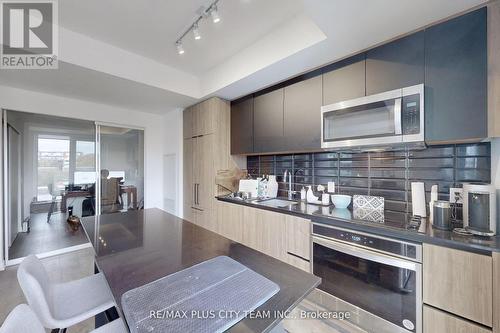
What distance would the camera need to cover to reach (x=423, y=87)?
148 centimetres

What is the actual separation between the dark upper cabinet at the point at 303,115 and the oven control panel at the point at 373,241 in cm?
83

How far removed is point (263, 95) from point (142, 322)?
8.21ft

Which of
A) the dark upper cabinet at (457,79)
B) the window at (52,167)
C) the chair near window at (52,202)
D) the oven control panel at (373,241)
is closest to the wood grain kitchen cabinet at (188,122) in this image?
the window at (52,167)

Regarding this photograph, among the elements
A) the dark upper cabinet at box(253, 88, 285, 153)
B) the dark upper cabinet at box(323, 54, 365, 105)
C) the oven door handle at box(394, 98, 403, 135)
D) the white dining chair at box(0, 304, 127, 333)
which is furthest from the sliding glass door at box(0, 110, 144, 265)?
the oven door handle at box(394, 98, 403, 135)

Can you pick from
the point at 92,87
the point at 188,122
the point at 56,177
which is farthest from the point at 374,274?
the point at 56,177

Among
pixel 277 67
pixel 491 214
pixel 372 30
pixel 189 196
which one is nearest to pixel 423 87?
pixel 372 30

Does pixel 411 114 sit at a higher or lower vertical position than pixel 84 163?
higher

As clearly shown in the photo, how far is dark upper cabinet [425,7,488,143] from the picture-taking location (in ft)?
4.22

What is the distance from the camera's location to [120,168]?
379 centimetres

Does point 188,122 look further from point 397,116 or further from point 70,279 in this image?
point 397,116

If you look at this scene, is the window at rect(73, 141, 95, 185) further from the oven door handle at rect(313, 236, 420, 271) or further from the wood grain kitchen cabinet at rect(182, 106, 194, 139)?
the oven door handle at rect(313, 236, 420, 271)

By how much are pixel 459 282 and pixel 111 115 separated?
466 centimetres

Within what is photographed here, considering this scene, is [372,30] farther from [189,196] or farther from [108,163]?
[108,163]

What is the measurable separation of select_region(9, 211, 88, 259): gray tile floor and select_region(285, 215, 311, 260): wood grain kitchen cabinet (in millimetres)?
3531
